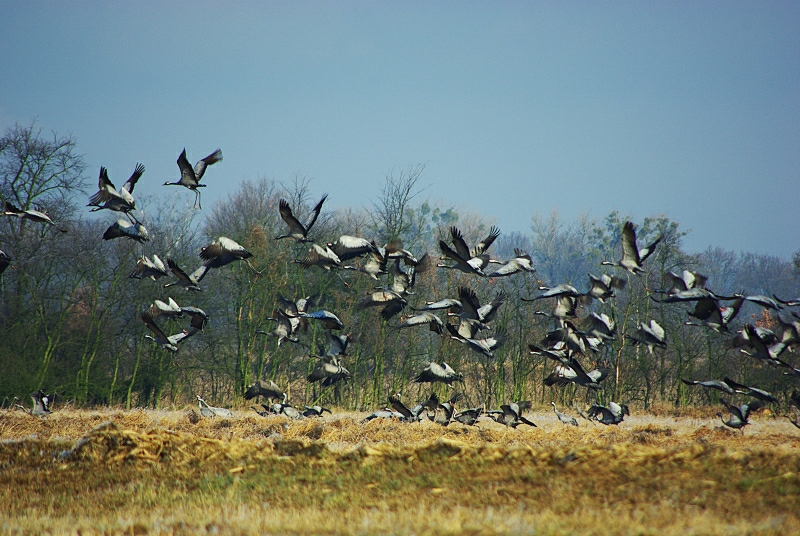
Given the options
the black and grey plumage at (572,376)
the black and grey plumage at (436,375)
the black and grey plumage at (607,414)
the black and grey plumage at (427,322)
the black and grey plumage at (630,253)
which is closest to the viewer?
the black and grey plumage at (630,253)

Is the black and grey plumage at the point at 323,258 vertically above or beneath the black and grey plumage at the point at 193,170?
beneath

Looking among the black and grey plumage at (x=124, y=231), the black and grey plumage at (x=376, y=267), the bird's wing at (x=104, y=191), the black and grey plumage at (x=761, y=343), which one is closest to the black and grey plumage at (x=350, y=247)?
the black and grey plumage at (x=376, y=267)

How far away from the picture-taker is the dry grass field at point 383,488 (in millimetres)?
5949

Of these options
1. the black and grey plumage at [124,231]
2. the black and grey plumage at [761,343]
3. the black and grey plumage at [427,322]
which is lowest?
the black and grey plumage at [427,322]

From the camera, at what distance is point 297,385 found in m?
33.5

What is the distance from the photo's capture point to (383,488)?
25.2 ft

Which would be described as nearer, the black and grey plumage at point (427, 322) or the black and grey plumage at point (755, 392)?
the black and grey plumage at point (755, 392)

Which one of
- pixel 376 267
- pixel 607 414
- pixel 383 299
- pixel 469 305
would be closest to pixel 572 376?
pixel 607 414

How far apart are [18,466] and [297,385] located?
24.0 m

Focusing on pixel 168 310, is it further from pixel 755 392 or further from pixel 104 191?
pixel 755 392

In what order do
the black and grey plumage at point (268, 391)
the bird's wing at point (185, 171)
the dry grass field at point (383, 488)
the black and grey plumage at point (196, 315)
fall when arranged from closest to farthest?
1. the dry grass field at point (383, 488)
2. the bird's wing at point (185, 171)
3. the black and grey plumage at point (196, 315)
4. the black and grey plumage at point (268, 391)

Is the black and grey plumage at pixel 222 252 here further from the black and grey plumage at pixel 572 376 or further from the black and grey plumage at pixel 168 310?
the black and grey plumage at pixel 572 376

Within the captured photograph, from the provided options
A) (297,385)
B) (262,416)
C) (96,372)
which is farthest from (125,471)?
(297,385)

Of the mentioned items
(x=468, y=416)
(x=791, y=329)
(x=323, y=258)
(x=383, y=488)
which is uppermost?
(x=323, y=258)
